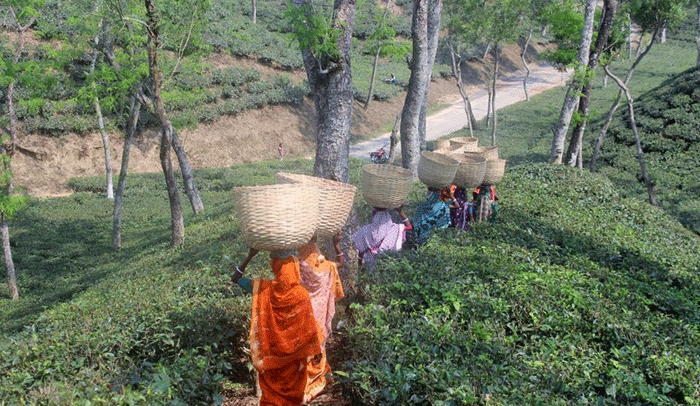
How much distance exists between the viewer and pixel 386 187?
21.1 ft

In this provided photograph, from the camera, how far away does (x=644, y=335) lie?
4887 mm

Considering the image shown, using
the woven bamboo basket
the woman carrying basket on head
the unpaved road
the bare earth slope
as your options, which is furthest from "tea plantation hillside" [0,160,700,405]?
the unpaved road

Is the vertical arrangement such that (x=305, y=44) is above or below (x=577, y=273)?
above

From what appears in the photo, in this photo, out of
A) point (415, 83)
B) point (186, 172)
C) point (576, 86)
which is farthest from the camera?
point (576, 86)

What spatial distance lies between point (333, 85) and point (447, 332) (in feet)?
11.7

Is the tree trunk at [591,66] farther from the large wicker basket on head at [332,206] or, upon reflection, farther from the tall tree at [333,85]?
the large wicker basket on head at [332,206]

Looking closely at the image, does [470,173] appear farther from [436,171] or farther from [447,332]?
[447,332]

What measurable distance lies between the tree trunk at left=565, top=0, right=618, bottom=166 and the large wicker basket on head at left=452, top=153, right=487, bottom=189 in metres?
7.70

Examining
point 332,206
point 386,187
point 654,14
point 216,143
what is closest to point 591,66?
point 654,14

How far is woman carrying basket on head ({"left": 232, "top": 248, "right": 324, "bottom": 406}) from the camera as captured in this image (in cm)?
462

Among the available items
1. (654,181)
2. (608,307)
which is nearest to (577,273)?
(608,307)

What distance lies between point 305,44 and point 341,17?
2.53 feet

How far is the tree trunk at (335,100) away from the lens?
6809 millimetres

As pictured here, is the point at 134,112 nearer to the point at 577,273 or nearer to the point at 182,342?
the point at 182,342
